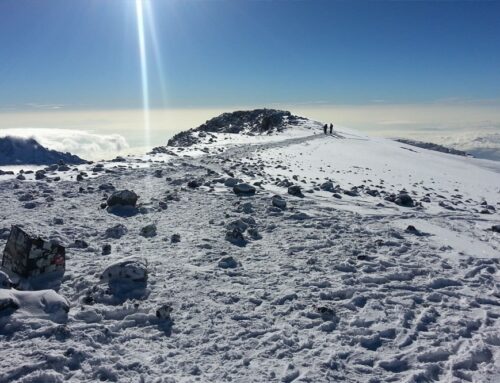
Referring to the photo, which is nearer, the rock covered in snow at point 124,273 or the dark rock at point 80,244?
the rock covered in snow at point 124,273

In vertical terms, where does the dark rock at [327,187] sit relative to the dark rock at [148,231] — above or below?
above

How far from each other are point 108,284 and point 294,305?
12.2ft

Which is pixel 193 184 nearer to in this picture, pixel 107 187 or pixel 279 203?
pixel 107 187

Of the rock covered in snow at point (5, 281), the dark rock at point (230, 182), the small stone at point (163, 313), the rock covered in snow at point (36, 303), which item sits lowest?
the small stone at point (163, 313)

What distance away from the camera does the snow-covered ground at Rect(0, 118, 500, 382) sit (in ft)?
20.2

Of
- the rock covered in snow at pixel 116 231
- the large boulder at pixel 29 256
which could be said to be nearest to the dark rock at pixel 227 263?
the rock covered in snow at pixel 116 231

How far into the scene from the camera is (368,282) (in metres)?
9.03

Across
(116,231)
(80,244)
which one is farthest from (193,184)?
(80,244)

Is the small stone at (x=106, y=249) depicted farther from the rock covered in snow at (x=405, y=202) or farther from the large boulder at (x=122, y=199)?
the rock covered in snow at (x=405, y=202)

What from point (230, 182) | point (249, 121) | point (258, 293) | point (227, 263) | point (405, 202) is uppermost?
point (249, 121)

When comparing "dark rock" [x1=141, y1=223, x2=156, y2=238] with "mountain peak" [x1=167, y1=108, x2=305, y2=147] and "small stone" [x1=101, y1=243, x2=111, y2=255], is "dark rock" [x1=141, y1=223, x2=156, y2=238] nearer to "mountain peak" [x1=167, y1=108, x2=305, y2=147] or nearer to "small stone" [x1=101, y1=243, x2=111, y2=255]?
"small stone" [x1=101, y1=243, x2=111, y2=255]

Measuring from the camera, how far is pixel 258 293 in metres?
8.39

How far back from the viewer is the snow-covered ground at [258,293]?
242 inches

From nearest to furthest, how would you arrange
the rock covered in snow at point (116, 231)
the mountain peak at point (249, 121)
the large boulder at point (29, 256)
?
the large boulder at point (29, 256) → the rock covered in snow at point (116, 231) → the mountain peak at point (249, 121)
